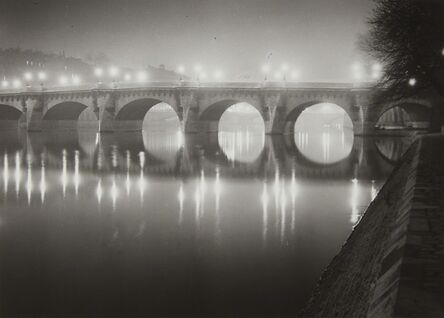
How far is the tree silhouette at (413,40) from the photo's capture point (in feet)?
86.7

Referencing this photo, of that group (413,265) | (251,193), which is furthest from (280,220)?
(413,265)

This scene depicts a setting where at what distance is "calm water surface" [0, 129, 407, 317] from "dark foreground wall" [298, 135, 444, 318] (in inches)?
37.8

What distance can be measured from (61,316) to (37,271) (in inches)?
108

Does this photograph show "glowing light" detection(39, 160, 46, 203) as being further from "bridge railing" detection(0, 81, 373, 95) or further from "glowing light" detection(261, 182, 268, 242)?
"bridge railing" detection(0, 81, 373, 95)

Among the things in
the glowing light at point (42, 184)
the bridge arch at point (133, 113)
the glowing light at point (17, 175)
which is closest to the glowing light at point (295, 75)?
the bridge arch at point (133, 113)

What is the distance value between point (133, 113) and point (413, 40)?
2261 inches

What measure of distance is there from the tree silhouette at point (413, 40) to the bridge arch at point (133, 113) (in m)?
40.3

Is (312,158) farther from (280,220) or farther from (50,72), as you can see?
(50,72)

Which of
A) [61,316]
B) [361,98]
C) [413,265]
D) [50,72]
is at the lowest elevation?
[61,316]

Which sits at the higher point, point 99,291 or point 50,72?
point 50,72

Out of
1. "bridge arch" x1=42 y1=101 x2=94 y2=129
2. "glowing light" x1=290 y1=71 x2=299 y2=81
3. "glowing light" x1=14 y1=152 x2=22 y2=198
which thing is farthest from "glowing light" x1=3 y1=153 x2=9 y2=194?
"glowing light" x1=290 y1=71 x2=299 y2=81

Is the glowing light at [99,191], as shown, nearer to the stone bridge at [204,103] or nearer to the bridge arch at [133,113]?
the stone bridge at [204,103]

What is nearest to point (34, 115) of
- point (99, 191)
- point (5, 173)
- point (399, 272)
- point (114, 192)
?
point (5, 173)

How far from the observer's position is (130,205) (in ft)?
62.3
